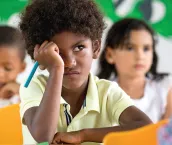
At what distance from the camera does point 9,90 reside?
2588 millimetres

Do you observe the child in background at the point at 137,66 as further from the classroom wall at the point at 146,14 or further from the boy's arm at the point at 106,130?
the boy's arm at the point at 106,130

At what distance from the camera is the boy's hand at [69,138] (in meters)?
0.95

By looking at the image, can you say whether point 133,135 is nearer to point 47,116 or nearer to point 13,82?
point 47,116

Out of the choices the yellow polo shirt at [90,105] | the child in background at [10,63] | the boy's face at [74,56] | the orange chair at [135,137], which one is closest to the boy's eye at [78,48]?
the boy's face at [74,56]

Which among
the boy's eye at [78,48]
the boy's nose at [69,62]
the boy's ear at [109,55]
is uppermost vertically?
the boy's ear at [109,55]

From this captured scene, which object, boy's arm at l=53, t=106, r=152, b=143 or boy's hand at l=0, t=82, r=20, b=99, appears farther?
boy's hand at l=0, t=82, r=20, b=99

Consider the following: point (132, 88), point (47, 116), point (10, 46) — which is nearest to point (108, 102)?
point (47, 116)

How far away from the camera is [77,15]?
Result: 1106 millimetres

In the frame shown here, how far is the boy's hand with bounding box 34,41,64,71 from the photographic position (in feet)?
3.32

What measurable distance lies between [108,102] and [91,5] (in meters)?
0.23

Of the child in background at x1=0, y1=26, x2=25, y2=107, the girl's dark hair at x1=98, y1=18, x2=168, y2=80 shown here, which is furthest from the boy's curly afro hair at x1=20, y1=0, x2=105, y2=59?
the child in background at x1=0, y1=26, x2=25, y2=107

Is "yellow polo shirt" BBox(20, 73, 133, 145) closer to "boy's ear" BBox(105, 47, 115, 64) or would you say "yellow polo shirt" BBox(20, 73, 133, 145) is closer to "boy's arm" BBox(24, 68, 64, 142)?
"boy's arm" BBox(24, 68, 64, 142)

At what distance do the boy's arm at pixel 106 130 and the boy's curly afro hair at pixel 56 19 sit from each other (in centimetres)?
19

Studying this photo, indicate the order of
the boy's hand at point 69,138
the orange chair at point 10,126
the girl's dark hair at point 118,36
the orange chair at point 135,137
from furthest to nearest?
the girl's dark hair at point 118,36 → the orange chair at point 10,126 → the boy's hand at point 69,138 → the orange chair at point 135,137
